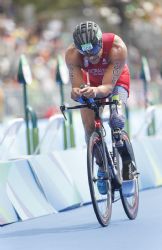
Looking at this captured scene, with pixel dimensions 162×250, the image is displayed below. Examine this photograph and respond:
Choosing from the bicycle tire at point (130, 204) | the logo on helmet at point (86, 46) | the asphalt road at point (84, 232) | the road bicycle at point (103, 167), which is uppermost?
the logo on helmet at point (86, 46)

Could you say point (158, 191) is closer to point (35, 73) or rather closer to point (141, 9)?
point (35, 73)

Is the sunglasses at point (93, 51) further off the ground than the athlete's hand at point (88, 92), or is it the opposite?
the sunglasses at point (93, 51)

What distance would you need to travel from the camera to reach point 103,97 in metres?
9.54

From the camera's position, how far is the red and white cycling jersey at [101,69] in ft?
32.0

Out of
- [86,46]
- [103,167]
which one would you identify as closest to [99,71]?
[86,46]

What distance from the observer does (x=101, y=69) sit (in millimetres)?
9883

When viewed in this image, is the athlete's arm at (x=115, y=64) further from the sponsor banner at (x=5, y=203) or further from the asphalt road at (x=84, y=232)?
the sponsor banner at (x=5, y=203)

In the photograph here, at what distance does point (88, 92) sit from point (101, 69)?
70cm

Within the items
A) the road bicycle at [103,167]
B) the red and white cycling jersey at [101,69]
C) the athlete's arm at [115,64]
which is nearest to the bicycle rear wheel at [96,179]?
the road bicycle at [103,167]

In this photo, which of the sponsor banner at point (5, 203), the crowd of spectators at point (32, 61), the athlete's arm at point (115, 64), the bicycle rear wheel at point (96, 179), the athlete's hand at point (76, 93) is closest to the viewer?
the bicycle rear wheel at point (96, 179)

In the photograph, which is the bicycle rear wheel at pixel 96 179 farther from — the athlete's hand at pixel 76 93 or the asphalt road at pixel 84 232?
the athlete's hand at pixel 76 93

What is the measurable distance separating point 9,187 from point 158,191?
11.4ft

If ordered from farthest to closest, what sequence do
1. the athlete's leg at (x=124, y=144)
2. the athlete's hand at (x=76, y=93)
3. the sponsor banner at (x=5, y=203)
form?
the sponsor banner at (x=5, y=203)
the athlete's leg at (x=124, y=144)
the athlete's hand at (x=76, y=93)

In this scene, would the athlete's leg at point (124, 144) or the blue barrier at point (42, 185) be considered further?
the blue barrier at point (42, 185)
